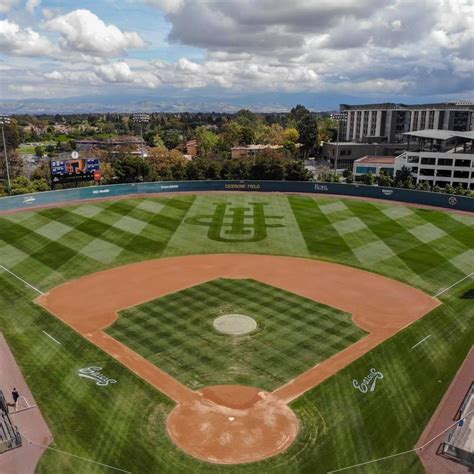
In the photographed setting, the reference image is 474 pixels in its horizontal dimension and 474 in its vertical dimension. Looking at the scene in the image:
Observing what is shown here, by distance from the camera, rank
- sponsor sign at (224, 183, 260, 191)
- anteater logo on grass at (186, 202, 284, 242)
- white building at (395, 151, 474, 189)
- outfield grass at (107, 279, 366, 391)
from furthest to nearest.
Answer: white building at (395, 151, 474, 189) < sponsor sign at (224, 183, 260, 191) < anteater logo on grass at (186, 202, 284, 242) < outfield grass at (107, 279, 366, 391)

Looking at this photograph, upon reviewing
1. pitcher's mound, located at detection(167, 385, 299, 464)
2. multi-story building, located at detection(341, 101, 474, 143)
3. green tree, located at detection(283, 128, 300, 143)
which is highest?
multi-story building, located at detection(341, 101, 474, 143)

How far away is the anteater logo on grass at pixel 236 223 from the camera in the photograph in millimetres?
51375

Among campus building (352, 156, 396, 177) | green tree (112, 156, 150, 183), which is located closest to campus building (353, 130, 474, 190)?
campus building (352, 156, 396, 177)

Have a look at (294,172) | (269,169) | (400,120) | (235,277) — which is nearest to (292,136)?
(400,120)

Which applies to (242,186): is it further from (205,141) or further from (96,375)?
(205,141)

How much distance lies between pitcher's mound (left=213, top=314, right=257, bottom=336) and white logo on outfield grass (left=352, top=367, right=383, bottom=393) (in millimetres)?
7829

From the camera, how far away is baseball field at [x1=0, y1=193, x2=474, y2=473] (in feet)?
63.6

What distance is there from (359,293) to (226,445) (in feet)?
65.7

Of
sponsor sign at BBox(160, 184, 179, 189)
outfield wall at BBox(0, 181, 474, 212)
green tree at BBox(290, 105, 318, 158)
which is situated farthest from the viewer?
green tree at BBox(290, 105, 318, 158)

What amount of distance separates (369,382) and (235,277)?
17.1m

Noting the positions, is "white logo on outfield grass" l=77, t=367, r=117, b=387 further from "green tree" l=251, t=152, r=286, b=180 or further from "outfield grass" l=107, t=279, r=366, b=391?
"green tree" l=251, t=152, r=286, b=180

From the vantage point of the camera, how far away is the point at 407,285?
37750 millimetres

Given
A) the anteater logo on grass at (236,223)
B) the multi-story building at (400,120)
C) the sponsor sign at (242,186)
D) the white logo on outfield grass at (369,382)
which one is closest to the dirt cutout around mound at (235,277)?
the white logo on outfield grass at (369,382)

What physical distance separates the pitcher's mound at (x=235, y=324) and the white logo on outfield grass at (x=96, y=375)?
309 inches
